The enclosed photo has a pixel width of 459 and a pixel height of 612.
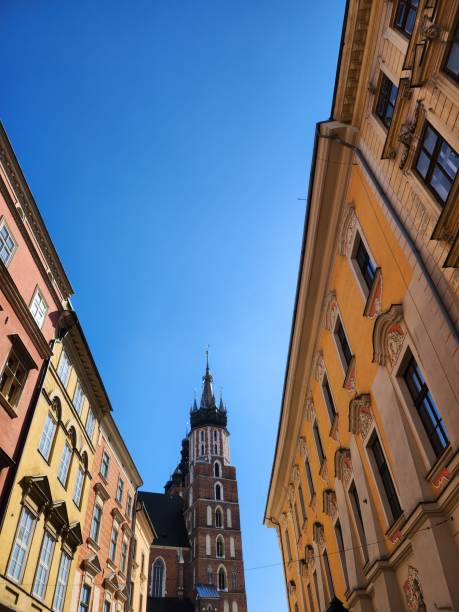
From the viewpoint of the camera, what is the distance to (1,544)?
11164 millimetres

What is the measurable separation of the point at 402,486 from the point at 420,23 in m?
8.52

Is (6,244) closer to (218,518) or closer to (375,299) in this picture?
(375,299)

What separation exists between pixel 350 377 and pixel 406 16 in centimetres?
820

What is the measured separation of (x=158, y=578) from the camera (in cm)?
6000

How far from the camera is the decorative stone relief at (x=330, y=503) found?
48.0 feet

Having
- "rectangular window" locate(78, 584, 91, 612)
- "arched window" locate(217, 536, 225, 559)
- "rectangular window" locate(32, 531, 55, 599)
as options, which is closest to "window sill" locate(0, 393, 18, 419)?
"rectangular window" locate(32, 531, 55, 599)

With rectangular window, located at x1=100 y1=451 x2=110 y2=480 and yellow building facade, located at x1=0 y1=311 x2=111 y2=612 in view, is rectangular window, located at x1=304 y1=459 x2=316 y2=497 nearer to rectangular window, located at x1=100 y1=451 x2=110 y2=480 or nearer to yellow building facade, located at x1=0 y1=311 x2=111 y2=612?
yellow building facade, located at x1=0 y1=311 x2=111 y2=612

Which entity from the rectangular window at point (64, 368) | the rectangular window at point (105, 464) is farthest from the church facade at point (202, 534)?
the rectangular window at point (64, 368)

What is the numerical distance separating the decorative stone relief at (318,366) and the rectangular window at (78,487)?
9450 mm

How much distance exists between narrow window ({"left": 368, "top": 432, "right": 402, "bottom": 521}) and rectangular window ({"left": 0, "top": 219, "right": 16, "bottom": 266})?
10553 mm

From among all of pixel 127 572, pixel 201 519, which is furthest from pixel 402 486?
pixel 201 519

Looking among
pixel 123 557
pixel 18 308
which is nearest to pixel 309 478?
pixel 123 557

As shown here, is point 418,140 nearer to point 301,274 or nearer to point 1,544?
point 301,274

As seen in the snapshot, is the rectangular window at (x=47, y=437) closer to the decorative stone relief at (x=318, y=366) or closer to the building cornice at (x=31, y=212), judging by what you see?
the building cornice at (x=31, y=212)
